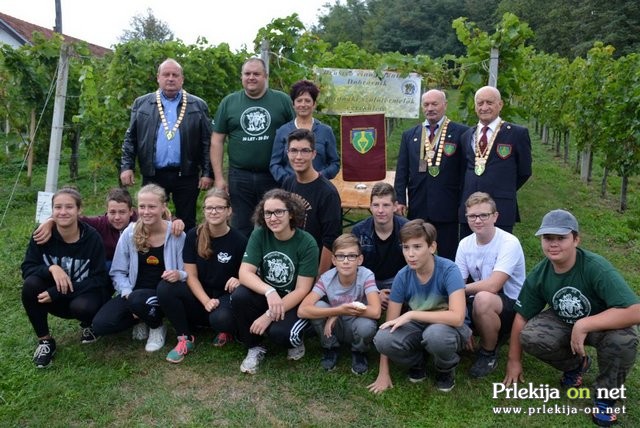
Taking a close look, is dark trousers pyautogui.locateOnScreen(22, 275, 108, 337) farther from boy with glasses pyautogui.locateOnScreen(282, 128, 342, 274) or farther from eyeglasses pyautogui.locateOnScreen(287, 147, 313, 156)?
eyeglasses pyautogui.locateOnScreen(287, 147, 313, 156)

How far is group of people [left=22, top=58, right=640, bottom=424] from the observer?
3.20 metres

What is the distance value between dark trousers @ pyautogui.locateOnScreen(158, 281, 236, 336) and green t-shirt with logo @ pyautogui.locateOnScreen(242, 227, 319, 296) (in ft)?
1.16

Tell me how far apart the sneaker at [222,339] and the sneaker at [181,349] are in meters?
0.17

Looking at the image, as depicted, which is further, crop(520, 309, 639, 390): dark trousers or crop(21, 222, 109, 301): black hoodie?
crop(21, 222, 109, 301): black hoodie

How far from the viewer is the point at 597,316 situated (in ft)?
9.74

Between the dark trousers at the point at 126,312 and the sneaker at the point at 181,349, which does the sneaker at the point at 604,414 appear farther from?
the dark trousers at the point at 126,312

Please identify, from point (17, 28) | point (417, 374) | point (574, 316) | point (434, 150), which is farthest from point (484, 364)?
point (17, 28)

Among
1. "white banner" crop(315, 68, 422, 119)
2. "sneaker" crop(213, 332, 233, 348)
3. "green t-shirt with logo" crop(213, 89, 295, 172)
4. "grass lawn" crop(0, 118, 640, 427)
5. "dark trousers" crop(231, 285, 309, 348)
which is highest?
"white banner" crop(315, 68, 422, 119)

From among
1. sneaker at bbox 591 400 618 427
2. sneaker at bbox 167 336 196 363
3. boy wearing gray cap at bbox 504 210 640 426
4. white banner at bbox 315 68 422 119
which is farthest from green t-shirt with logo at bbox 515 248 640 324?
white banner at bbox 315 68 422 119

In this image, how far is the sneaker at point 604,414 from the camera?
2945 mm

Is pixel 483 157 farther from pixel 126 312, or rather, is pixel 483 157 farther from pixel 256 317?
pixel 126 312

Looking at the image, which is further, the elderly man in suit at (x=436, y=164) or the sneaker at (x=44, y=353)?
the elderly man in suit at (x=436, y=164)

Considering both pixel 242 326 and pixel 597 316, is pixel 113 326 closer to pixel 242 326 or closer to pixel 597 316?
pixel 242 326

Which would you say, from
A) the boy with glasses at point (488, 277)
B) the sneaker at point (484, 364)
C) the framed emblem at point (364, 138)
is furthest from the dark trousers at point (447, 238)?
the framed emblem at point (364, 138)
